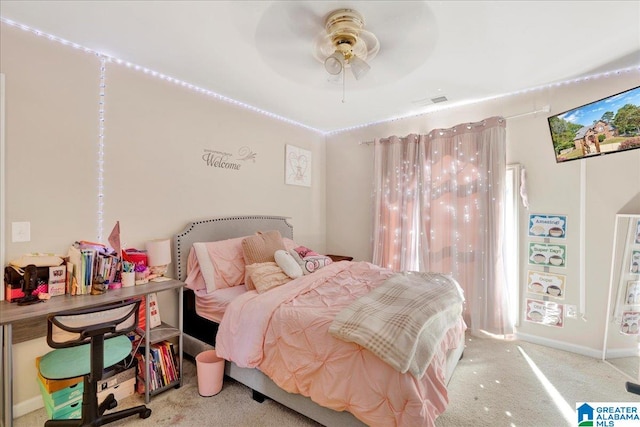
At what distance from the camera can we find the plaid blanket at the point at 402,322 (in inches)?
57.7

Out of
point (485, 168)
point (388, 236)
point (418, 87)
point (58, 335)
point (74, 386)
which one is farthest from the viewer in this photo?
point (388, 236)

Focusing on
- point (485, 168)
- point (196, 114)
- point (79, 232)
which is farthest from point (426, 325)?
point (196, 114)

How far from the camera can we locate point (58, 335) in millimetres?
1629

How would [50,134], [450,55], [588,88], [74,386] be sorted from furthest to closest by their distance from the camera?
[588,88] < [450,55] < [50,134] < [74,386]

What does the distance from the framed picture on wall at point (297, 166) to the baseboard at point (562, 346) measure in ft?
10.9

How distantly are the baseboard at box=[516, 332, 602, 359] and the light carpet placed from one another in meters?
0.08

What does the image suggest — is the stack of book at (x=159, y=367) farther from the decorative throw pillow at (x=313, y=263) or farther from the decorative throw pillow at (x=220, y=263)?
the decorative throw pillow at (x=313, y=263)

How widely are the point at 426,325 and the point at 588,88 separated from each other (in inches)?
116

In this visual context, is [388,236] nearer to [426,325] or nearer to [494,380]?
[494,380]

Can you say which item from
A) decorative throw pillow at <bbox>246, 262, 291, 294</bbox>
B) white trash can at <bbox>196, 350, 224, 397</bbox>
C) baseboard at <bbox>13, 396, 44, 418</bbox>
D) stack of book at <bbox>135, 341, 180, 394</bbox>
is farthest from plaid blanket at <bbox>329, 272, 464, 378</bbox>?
baseboard at <bbox>13, 396, 44, 418</bbox>

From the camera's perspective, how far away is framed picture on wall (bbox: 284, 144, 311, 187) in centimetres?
408

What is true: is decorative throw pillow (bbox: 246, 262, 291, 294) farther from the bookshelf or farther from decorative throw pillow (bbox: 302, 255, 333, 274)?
the bookshelf

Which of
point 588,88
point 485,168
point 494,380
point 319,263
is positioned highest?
point 588,88

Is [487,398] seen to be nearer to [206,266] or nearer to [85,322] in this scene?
[206,266]
